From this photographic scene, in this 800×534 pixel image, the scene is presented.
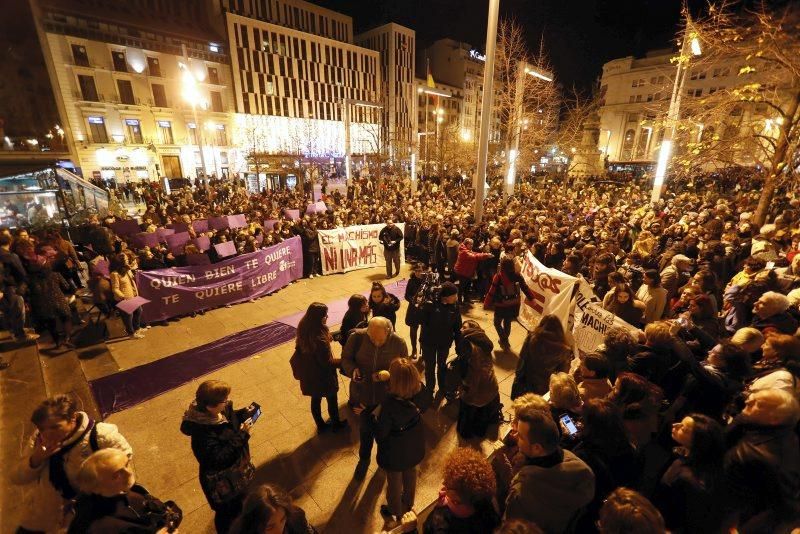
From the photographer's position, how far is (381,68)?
69.5 meters

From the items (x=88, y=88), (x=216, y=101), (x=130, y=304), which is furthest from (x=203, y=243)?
(x=216, y=101)

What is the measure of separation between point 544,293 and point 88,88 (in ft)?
162

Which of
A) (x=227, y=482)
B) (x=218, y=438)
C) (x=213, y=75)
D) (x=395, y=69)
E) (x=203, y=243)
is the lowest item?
(x=227, y=482)

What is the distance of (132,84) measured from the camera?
4003cm

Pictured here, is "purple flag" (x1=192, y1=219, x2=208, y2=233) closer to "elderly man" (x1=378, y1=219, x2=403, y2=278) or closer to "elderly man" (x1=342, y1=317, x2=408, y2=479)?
"elderly man" (x1=378, y1=219, x2=403, y2=278)

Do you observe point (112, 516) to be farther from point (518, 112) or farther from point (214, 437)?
point (518, 112)

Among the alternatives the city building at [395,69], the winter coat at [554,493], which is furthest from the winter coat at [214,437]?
the city building at [395,69]

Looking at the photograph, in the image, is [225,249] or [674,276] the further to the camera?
[225,249]

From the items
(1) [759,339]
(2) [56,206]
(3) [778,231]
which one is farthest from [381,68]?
(1) [759,339]

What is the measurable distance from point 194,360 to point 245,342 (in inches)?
36.1

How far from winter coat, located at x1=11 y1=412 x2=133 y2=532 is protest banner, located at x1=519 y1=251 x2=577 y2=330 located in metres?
5.46

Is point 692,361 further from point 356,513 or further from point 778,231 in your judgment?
point 778,231

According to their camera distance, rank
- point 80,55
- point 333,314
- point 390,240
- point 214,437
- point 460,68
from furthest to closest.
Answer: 1. point 460,68
2. point 80,55
3. point 390,240
4. point 333,314
5. point 214,437

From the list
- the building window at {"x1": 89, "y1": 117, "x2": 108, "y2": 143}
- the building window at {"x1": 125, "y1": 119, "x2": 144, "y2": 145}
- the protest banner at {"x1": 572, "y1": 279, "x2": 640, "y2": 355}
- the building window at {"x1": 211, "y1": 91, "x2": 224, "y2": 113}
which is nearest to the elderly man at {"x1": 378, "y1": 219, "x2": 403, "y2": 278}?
the protest banner at {"x1": 572, "y1": 279, "x2": 640, "y2": 355}
